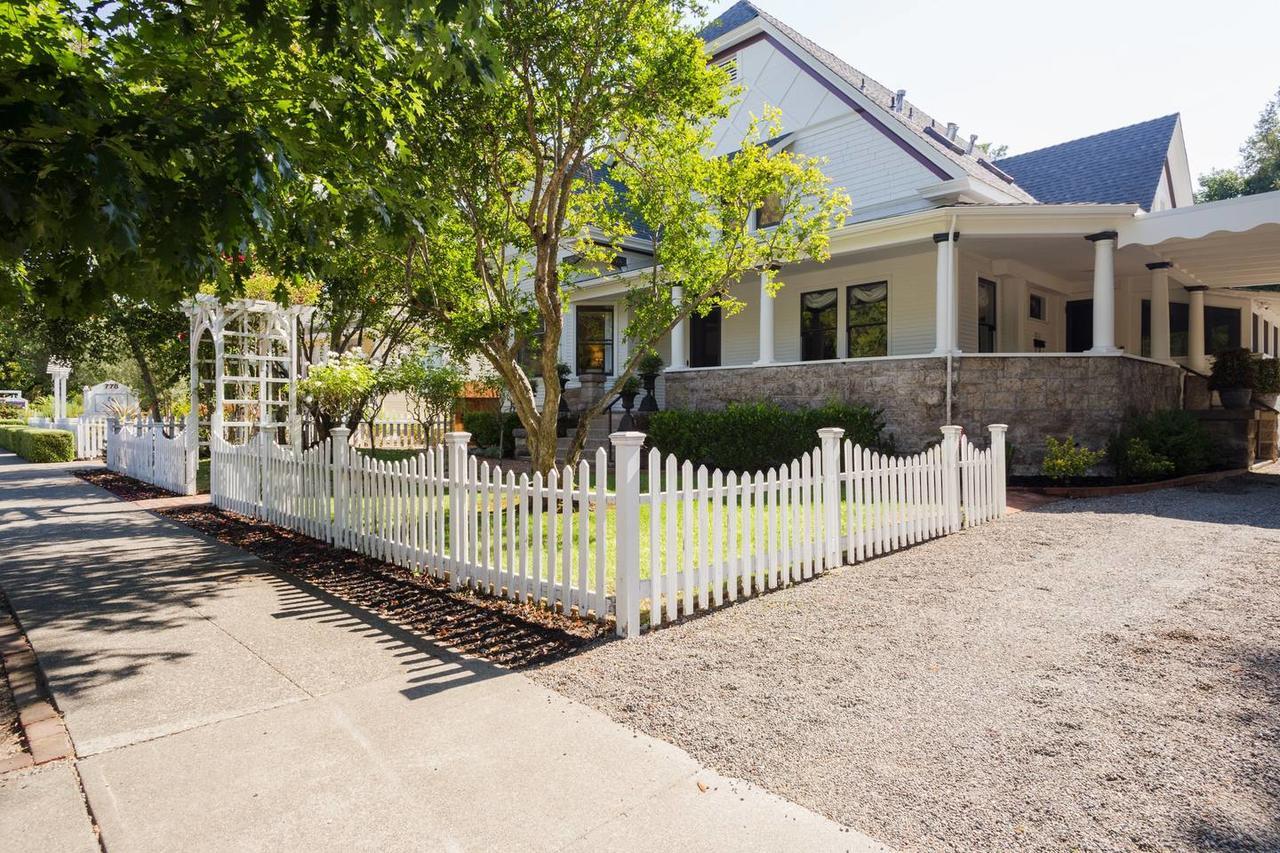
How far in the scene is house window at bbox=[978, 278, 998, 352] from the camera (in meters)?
15.1

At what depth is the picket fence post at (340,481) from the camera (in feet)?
24.0

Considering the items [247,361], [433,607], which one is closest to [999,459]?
[433,607]

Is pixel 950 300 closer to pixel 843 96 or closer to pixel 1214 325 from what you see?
pixel 843 96

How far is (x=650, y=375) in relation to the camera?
17.1m

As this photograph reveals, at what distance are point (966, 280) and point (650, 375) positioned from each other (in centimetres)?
709

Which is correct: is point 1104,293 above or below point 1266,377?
above

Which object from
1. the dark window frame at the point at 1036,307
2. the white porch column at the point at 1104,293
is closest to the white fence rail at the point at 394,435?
the dark window frame at the point at 1036,307

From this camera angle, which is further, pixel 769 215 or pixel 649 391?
pixel 649 391

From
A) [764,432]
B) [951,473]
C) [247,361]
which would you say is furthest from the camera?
[764,432]

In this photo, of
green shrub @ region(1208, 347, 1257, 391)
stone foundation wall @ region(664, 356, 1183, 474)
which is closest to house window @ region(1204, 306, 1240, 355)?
green shrub @ region(1208, 347, 1257, 391)

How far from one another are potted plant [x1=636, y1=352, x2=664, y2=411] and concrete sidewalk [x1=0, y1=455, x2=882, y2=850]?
11706mm

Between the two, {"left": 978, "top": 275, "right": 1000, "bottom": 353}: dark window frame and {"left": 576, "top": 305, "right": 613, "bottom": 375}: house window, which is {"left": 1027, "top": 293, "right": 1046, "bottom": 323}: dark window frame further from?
{"left": 576, "top": 305, "right": 613, "bottom": 375}: house window

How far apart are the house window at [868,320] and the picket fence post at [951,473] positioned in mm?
7798

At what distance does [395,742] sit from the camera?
319 centimetres
